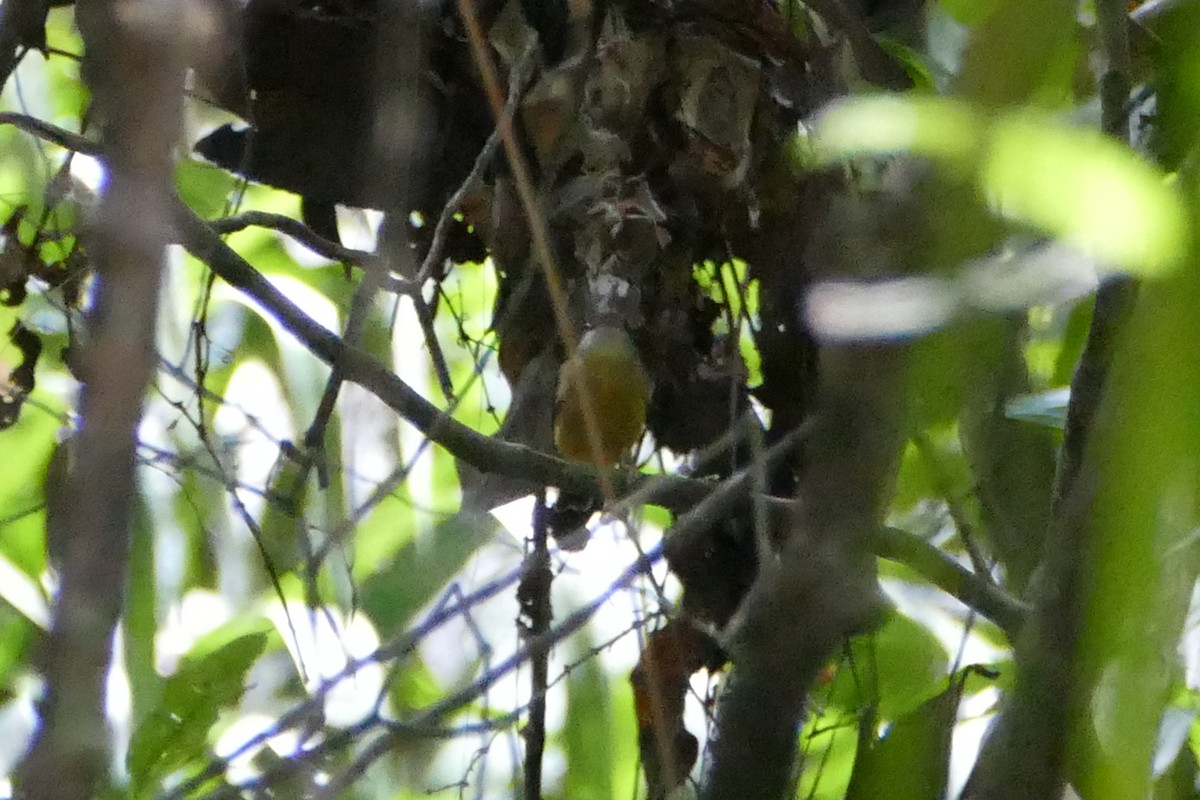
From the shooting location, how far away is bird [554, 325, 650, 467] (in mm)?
665

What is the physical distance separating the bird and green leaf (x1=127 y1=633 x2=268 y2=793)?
23cm

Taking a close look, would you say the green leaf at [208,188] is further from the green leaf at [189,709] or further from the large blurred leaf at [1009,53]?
the large blurred leaf at [1009,53]

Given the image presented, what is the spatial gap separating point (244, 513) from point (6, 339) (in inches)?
9.8

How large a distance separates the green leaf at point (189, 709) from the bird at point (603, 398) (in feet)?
0.75

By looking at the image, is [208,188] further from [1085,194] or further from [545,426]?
[1085,194]

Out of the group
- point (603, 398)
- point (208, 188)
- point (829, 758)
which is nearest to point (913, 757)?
point (829, 758)

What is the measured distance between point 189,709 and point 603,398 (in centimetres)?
29

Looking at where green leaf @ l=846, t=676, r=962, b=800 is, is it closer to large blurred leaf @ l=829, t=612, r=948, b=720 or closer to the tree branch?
large blurred leaf @ l=829, t=612, r=948, b=720

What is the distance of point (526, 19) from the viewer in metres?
0.77

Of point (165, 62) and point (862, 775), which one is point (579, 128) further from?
point (165, 62)

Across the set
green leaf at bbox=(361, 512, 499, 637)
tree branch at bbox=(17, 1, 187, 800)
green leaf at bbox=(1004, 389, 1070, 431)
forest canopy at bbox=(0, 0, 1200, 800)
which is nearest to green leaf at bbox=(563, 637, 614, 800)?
forest canopy at bbox=(0, 0, 1200, 800)

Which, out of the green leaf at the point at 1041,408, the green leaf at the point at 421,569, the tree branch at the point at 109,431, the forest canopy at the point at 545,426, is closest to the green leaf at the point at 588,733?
the forest canopy at the point at 545,426

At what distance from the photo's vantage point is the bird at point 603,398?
0.66 meters

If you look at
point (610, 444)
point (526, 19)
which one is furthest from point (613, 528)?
point (526, 19)
